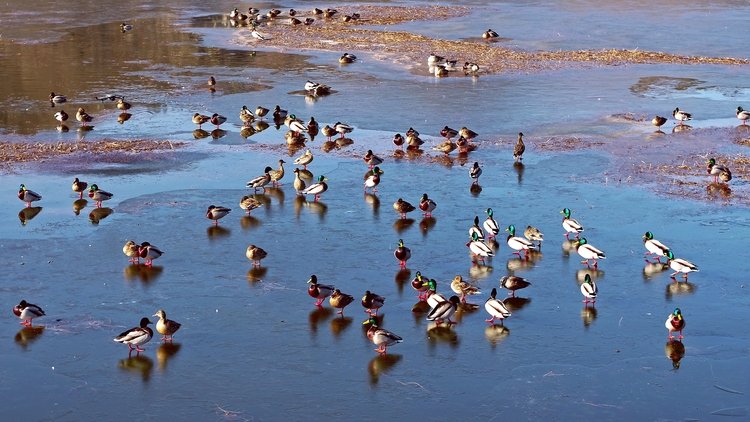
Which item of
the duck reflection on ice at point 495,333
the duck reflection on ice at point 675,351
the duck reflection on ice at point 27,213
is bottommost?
the duck reflection on ice at point 495,333

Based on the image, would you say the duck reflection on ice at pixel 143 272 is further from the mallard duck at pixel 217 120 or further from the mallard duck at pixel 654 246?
the mallard duck at pixel 217 120

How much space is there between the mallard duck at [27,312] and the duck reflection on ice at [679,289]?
11.8 metres

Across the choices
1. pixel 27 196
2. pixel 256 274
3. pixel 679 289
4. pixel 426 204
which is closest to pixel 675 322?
pixel 679 289

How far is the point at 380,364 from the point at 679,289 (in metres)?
6.75

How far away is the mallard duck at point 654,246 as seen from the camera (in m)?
20.0

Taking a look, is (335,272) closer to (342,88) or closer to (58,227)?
(58,227)

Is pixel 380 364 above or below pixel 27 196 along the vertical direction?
below

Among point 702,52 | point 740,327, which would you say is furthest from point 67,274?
point 702,52

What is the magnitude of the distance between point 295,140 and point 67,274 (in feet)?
40.6

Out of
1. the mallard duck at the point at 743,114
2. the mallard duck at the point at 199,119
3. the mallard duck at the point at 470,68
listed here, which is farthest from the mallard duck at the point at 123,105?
the mallard duck at the point at 743,114

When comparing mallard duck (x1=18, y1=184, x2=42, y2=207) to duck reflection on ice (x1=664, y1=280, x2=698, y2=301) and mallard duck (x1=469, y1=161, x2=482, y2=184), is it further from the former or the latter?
duck reflection on ice (x1=664, y1=280, x2=698, y2=301)

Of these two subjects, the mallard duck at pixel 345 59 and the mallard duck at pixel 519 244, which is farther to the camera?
the mallard duck at pixel 345 59

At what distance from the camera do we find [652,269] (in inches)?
788

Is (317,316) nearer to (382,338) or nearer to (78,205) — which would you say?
(382,338)
